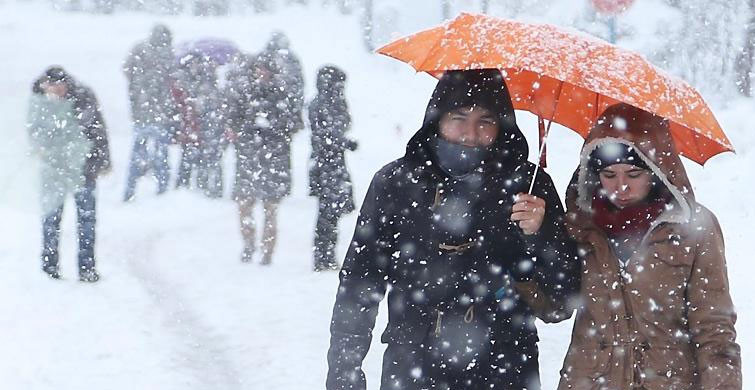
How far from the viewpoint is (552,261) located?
3320mm

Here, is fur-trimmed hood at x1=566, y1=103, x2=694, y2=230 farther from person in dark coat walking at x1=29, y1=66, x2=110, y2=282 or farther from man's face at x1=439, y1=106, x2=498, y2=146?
person in dark coat walking at x1=29, y1=66, x2=110, y2=282

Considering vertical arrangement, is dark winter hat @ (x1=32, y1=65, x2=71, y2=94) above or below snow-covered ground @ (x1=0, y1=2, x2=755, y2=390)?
above

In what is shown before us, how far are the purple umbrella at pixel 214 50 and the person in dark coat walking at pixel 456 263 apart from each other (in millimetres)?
12713

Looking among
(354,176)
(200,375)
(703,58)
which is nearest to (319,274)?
(200,375)

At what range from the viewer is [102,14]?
46.3 m

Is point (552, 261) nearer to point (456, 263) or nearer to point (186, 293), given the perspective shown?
point (456, 263)

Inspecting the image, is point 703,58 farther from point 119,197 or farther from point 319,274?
point 319,274

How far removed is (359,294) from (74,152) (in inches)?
253

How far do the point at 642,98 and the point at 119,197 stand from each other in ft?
42.9

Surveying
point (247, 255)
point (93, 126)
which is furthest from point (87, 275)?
point (247, 255)

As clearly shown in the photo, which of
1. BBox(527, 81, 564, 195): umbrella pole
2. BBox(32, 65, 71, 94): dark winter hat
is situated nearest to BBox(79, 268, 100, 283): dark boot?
BBox(32, 65, 71, 94): dark winter hat

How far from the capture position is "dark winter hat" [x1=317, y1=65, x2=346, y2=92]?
950 centimetres

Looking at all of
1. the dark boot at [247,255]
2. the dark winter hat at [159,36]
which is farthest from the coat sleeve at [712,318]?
the dark winter hat at [159,36]

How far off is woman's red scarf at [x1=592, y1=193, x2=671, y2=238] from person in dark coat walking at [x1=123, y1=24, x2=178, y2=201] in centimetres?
1189
